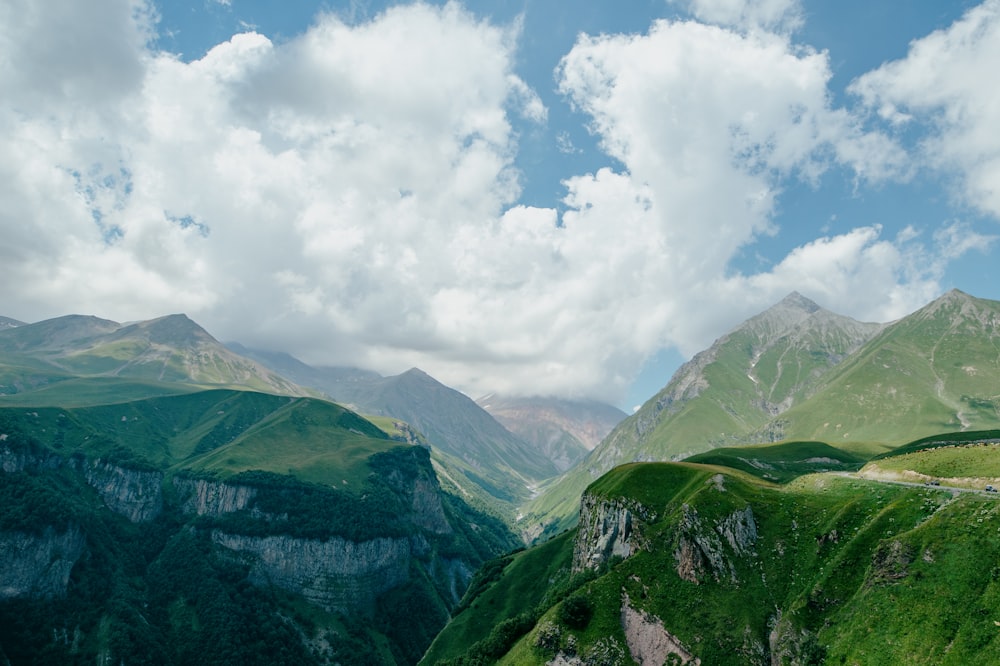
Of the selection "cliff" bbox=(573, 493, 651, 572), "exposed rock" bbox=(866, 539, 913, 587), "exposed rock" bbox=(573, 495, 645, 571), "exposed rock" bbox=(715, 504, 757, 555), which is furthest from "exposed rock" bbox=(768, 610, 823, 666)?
"exposed rock" bbox=(573, 495, 645, 571)

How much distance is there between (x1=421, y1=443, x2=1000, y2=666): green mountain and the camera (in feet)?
222

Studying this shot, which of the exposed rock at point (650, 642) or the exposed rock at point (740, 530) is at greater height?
the exposed rock at point (740, 530)

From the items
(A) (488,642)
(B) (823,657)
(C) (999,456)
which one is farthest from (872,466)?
(A) (488,642)

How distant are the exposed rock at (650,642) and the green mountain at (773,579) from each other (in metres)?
0.20

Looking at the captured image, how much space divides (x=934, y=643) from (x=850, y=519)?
118 feet

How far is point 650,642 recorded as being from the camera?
313ft

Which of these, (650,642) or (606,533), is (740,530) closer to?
(650,642)

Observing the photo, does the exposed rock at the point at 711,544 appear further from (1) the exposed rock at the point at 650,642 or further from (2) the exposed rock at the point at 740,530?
(1) the exposed rock at the point at 650,642

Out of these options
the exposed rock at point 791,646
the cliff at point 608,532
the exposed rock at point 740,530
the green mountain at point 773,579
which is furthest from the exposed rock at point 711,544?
the exposed rock at point 791,646

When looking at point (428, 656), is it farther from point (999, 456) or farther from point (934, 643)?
point (999, 456)

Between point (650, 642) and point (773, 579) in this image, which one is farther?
point (773, 579)

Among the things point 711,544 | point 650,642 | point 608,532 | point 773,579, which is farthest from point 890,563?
point 608,532

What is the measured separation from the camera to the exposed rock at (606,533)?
420 feet

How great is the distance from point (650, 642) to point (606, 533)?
4090cm
